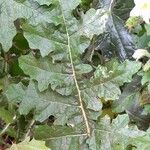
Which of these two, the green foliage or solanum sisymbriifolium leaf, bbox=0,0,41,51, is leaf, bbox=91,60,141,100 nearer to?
the green foliage

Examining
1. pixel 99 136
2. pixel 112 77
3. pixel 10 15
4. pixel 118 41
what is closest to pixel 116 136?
pixel 99 136

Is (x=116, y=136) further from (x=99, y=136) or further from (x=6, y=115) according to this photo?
(x=6, y=115)

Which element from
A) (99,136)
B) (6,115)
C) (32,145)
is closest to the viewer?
(32,145)

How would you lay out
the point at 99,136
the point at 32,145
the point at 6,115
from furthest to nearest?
the point at 6,115
the point at 99,136
the point at 32,145

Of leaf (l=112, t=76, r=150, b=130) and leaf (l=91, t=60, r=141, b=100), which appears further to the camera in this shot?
leaf (l=112, t=76, r=150, b=130)

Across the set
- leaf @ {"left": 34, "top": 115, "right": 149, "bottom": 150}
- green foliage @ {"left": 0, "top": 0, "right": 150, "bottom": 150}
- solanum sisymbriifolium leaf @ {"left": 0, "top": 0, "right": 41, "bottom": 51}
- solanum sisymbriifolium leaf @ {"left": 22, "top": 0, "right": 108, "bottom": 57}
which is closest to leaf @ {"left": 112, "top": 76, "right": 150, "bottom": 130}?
green foliage @ {"left": 0, "top": 0, "right": 150, "bottom": 150}

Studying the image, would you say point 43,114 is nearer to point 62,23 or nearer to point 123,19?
point 62,23

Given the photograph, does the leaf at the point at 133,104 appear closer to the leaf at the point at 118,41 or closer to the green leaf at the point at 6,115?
the leaf at the point at 118,41

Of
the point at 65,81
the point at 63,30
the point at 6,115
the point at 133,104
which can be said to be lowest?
the point at 133,104

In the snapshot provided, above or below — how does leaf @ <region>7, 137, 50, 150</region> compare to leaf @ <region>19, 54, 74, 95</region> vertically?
below
